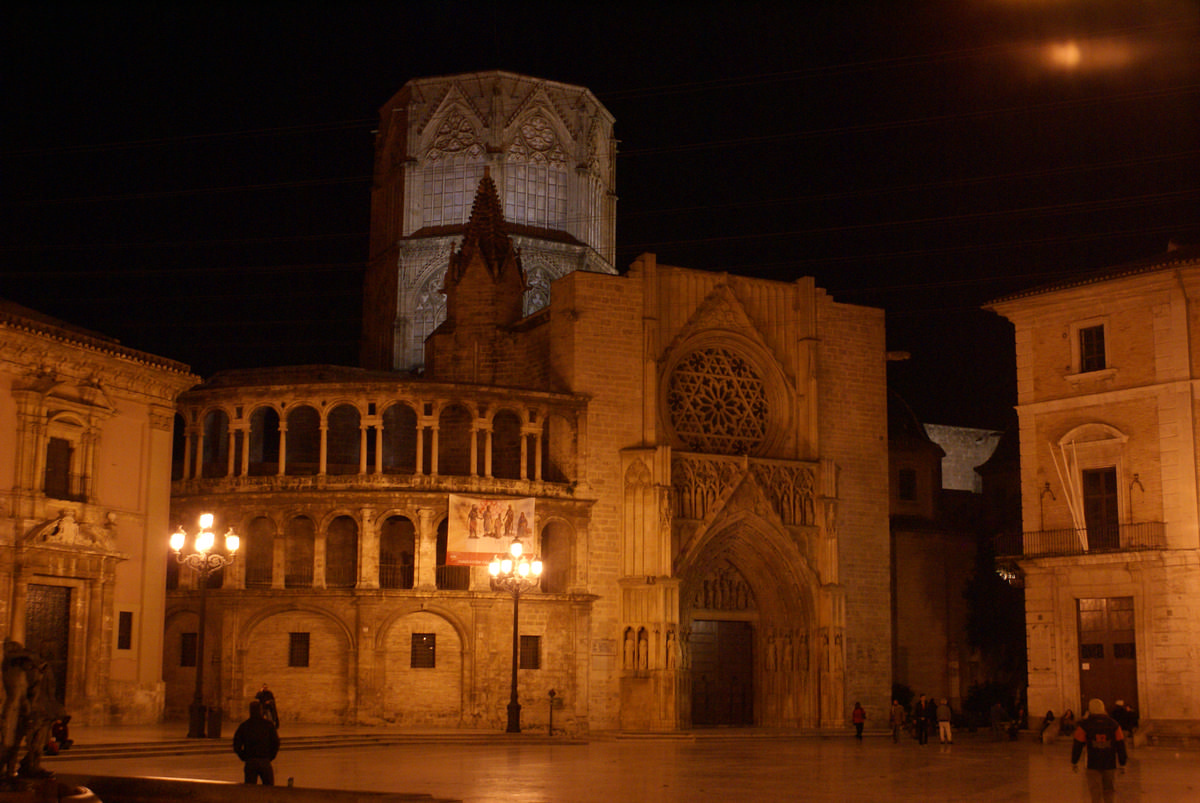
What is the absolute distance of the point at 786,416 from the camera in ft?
144

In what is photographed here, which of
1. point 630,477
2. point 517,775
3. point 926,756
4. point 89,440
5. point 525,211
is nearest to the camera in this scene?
point 517,775

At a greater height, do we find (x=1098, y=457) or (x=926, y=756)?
(x=1098, y=457)

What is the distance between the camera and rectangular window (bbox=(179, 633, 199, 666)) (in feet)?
127

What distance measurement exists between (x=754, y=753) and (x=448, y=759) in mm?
7094

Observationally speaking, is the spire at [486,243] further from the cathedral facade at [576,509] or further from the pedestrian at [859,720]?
the pedestrian at [859,720]

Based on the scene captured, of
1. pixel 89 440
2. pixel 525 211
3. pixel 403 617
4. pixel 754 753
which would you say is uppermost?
pixel 525 211

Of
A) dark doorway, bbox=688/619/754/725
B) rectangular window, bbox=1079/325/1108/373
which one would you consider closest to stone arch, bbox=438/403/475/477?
dark doorway, bbox=688/619/754/725

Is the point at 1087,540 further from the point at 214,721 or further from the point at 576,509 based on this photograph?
the point at 214,721

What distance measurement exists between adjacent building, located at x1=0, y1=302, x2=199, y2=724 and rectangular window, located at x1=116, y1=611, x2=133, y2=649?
0.03 meters

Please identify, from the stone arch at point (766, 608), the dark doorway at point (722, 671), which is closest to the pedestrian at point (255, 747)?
the stone arch at point (766, 608)

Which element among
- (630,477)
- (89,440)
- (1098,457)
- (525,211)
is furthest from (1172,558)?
(525,211)

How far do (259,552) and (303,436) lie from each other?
5722 millimetres

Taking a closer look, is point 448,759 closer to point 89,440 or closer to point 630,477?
point 89,440

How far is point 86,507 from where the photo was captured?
32.0m
